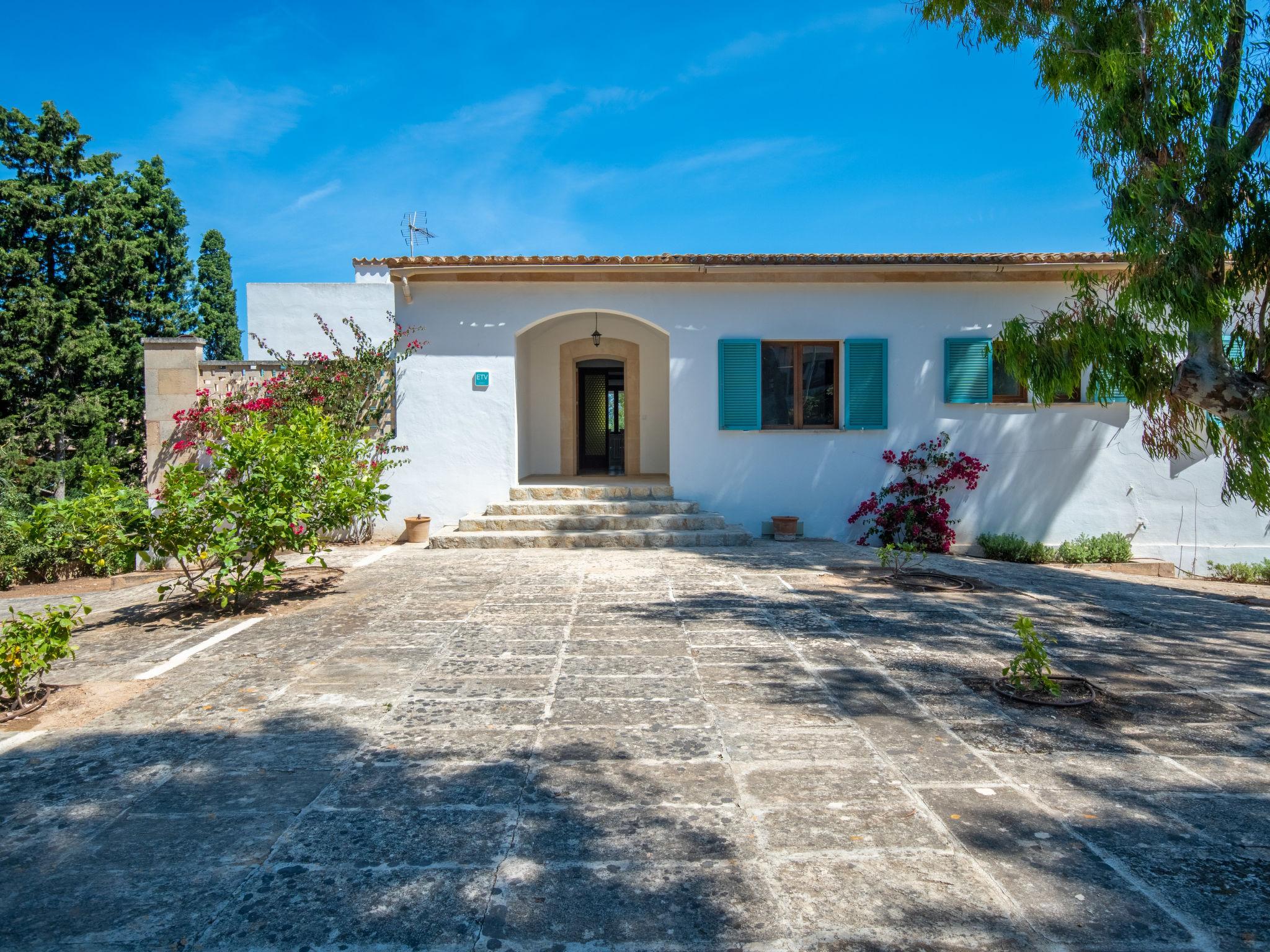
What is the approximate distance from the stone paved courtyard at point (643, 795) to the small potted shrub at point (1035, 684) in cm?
10

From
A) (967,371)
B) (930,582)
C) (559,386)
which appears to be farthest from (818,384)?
(559,386)

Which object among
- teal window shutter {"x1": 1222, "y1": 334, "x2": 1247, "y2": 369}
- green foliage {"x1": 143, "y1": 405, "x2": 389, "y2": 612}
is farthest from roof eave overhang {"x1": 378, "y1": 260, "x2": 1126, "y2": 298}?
green foliage {"x1": 143, "y1": 405, "x2": 389, "y2": 612}

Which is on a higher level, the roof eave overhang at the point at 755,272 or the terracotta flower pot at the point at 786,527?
the roof eave overhang at the point at 755,272

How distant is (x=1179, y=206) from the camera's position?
20.3ft

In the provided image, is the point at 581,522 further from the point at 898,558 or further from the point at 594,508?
the point at 898,558

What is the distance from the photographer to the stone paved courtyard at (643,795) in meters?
2.10

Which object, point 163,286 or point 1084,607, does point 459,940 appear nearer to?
point 1084,607

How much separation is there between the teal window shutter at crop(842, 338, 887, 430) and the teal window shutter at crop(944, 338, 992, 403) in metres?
0.83

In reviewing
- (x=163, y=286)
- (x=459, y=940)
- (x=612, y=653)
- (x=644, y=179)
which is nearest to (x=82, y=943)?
(x=459, y=940)

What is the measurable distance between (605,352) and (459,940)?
1115 cm

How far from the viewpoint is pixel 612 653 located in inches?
184

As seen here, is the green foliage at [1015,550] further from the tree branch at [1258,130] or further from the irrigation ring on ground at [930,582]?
the tree branch at [1258,130]

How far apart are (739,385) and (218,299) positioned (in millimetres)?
22569

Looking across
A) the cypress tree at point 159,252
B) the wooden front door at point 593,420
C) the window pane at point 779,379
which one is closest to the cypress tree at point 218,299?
the cypress tree at point 159,252
